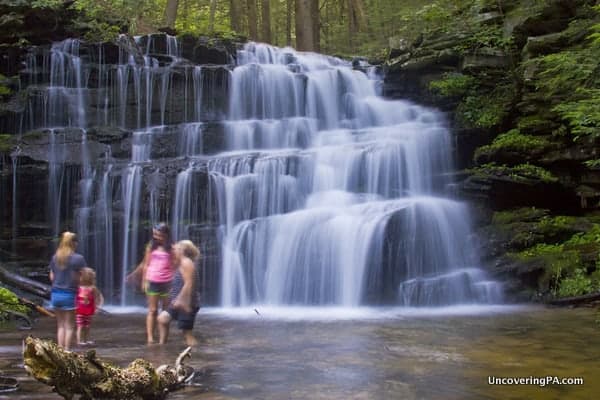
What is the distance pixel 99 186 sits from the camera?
604 inches

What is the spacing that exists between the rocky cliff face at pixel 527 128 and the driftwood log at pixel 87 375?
9.13 meters

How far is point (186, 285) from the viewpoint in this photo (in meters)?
7.11

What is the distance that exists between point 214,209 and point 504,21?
400 inches

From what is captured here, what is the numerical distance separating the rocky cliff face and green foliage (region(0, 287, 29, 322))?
9.20m

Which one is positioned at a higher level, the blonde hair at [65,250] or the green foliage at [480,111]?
the green foliage at [480,111]

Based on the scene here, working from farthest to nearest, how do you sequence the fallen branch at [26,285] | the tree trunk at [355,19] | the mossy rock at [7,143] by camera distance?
the tree trunk at [355,19] < the mossy rock at [7,143] < the fallen branch at [26,285]

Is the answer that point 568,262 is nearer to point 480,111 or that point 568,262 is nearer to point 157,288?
point 480,111

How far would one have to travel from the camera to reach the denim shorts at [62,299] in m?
7.03

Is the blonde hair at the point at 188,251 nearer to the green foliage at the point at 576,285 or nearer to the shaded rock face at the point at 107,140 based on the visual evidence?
the shaded rock face at the point at 107,140

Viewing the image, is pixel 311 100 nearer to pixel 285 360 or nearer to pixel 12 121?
pixel 12 121

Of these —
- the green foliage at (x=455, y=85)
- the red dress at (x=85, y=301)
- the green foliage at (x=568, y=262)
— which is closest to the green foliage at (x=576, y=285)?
the green foliage at (x=568, y=262)

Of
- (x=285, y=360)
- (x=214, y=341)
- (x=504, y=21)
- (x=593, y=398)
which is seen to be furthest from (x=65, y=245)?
(x=504, y=21)

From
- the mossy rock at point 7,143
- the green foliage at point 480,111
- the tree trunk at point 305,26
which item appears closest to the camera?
the mossy rock at point 7,143

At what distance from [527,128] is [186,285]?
11.3 m
